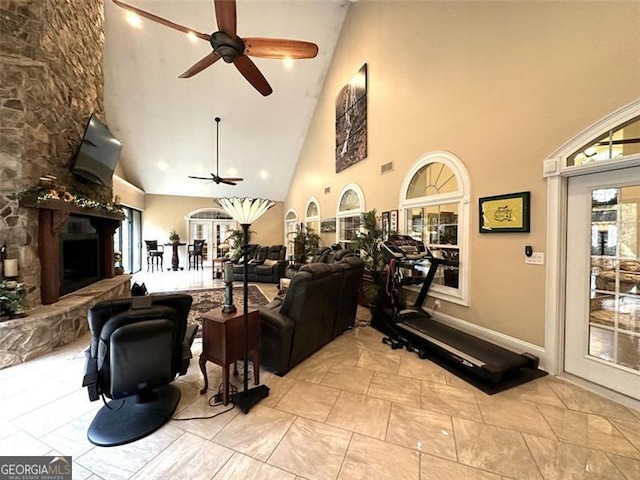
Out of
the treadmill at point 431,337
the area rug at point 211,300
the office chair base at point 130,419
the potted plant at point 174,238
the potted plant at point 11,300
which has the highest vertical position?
the potted plant at point 174,238

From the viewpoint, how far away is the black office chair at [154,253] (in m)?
9.56

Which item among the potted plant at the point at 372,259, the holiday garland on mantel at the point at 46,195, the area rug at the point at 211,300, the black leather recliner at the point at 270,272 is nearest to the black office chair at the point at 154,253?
the black leather recliner at the point at 270,272

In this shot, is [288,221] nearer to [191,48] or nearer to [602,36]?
[191,48]

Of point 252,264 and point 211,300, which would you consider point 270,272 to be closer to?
point 252,264

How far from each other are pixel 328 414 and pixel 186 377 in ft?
4.83

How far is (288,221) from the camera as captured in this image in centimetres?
1153

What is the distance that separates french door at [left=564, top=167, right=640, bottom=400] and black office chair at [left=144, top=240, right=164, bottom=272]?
10.8 metres

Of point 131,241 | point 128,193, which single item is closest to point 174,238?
point 131,241

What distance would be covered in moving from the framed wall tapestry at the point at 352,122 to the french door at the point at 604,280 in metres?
3.92

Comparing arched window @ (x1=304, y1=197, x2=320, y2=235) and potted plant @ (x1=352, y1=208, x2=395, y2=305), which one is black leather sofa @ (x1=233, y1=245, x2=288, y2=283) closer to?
arched window @ (x1=304, y1=197, x2=320, y2=235)

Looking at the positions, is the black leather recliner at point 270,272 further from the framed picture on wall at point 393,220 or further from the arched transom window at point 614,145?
the arched transom window at point 614,145
